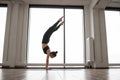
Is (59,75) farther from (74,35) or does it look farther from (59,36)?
(74,35)

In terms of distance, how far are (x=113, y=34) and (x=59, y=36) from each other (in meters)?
2.37

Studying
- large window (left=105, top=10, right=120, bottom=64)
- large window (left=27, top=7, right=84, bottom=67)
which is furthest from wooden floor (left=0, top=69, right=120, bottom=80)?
large window (left=105, top=10, right=120, bottom=64)

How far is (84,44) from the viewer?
6641 millimetres

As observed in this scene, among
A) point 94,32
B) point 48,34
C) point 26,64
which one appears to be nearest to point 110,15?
point 94,32

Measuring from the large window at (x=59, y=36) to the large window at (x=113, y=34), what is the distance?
116 cm

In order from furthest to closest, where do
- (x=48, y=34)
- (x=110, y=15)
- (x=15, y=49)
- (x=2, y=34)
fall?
(x=110, y=15) < (x=2, y=34) < (x=15, y=49) < (x=48, y=34)

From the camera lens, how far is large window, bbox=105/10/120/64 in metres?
6.68

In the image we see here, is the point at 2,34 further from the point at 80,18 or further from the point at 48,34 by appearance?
the point at 80,18

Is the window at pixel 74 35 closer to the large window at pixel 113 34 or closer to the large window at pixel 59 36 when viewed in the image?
the large window at pixel 59 36

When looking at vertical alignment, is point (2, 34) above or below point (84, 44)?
above

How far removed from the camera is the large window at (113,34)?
6.68 metres

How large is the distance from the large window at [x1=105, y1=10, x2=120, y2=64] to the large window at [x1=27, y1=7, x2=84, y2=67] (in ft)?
3.80

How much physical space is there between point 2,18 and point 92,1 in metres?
3.79

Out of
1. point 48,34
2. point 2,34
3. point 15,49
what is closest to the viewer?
point 48,34
